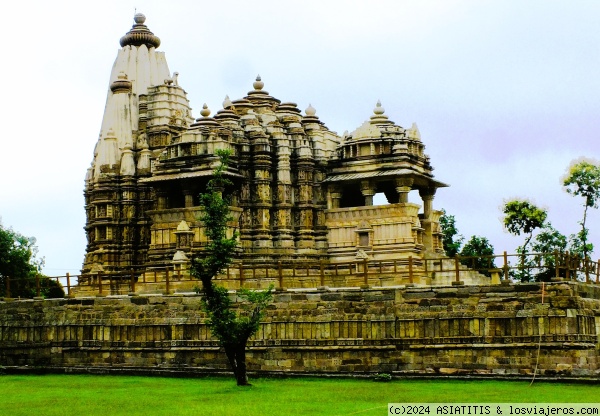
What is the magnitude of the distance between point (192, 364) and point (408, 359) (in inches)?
237

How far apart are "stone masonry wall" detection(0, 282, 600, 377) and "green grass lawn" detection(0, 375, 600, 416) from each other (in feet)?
4.20

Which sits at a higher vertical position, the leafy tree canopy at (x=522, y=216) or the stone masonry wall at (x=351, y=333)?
the leafy tree canopy at (x=522, y=216)

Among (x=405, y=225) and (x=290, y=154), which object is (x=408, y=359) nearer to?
(x=405, y=225)

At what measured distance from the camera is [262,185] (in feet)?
129

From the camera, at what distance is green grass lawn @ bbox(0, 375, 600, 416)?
20875mm

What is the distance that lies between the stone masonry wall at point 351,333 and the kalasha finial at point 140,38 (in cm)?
1726

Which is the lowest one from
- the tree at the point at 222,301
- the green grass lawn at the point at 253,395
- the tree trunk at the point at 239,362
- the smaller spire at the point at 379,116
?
the green grass lawn at the point at 253,395

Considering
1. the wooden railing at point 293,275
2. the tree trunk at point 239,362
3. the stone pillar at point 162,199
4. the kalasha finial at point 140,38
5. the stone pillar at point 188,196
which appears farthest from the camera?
the kalasha finial at point 140,38

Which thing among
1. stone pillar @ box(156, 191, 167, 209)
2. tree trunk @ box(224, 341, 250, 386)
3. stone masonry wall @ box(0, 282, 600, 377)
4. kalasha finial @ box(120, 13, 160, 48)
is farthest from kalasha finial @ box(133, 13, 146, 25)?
tree trunk @ box(224, 341, 250, 386)

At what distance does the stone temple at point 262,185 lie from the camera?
38.3 metres

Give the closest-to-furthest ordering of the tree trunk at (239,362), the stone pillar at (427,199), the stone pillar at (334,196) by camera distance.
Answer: the tree trunk at (239,362) → the stone pillar at (334,196) → the stone pillar at (427,199)

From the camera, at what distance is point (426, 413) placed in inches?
742

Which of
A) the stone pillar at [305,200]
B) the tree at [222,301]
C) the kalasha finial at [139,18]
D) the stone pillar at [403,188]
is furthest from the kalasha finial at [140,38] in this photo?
the tree at [222,301]

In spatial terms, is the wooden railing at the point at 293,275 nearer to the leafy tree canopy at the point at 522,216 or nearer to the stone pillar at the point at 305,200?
the stone pillar at the point at 305,200
